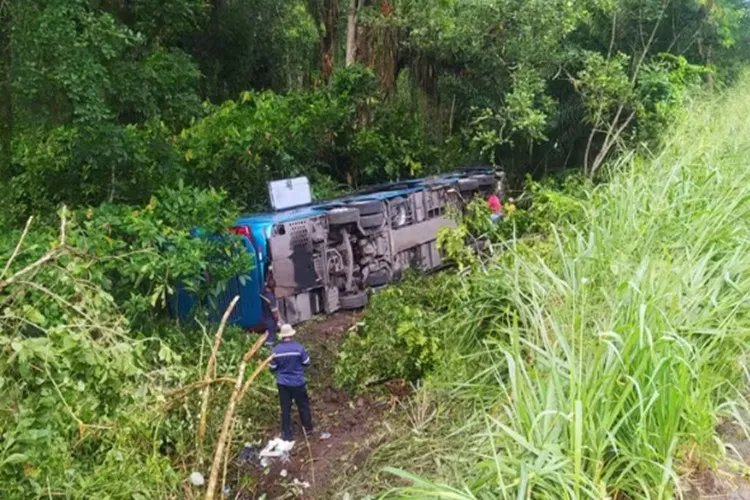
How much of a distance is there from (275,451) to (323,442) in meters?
0.40

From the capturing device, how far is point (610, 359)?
2.80 meters

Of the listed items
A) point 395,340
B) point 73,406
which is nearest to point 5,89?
point 395,340

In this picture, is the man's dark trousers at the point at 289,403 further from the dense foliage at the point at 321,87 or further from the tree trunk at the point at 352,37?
the tree trunk at the point at 352,37

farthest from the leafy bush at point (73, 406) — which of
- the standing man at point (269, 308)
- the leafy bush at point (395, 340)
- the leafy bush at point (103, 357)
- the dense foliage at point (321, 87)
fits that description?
the dense foliage at point (321, 87)

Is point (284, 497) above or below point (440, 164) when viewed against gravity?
below

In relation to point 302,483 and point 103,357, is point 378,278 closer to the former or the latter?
point 302,483

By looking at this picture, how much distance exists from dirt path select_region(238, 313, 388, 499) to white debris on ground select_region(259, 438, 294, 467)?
5cm

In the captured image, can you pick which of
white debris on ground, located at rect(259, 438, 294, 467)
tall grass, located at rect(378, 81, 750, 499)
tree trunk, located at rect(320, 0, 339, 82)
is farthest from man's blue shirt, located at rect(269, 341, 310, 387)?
tree trunk, located at rect(320, 0, 339, 82)

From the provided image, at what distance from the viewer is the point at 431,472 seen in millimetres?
3371

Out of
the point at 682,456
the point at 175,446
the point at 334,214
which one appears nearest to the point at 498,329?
the point at 682,456

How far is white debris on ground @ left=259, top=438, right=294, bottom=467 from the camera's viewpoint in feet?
16.0

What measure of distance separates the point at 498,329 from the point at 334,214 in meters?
4.11

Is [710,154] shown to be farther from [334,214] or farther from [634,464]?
[634,464]

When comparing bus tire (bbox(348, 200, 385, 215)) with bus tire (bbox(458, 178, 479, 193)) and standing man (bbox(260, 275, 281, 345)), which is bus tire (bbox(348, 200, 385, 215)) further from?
bus tire (bbox(458, 178, 479, 193))
